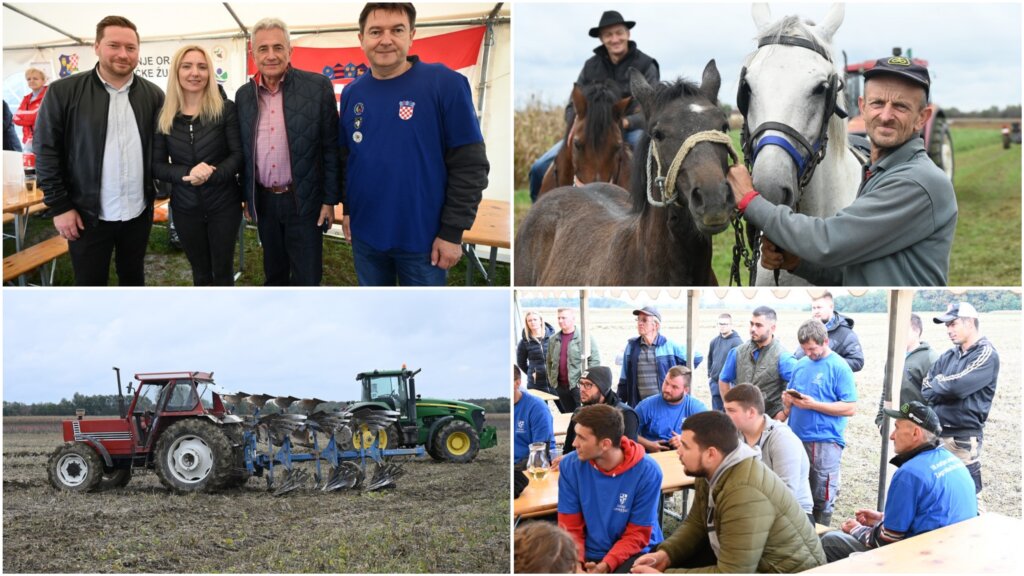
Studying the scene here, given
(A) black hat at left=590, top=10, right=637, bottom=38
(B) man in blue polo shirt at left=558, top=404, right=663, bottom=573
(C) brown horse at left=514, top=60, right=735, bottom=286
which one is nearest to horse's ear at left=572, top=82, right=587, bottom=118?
(A) black hat at left=590, top=10, right=637, bottom=38

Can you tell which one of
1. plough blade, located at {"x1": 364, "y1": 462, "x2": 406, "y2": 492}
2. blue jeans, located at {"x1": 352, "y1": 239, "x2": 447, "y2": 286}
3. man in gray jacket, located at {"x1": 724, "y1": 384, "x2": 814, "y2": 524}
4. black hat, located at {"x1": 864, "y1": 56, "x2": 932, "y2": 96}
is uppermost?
black hat, located at {"x1": 864, "y1": 56, "x2": 932, "y2": 96}

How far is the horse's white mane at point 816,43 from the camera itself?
112 inches

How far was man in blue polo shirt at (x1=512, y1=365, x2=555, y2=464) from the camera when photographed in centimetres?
355

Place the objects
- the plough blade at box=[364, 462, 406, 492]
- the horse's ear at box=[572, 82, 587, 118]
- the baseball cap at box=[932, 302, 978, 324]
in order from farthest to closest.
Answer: the horse's ear at box=[572, 82, 587, 118] < the plough blade at box=[364, 462, 406, 492] < the baseball cap at box=[932, 302, 978, 324]

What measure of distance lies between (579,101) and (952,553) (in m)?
3.52

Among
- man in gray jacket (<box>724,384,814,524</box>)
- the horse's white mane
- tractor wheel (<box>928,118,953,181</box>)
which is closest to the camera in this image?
the horse's white mane

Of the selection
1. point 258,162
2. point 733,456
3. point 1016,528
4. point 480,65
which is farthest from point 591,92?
point 1016,528

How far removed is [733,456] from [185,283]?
3.02 meters

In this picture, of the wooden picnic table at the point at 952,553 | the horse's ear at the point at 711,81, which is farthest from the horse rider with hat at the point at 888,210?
the wooden picnic table at the point at 952,553

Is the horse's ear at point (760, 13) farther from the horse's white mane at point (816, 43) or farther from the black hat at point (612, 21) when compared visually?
the black hat at point (612, 21)

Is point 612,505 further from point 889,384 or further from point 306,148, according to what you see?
point 306,148

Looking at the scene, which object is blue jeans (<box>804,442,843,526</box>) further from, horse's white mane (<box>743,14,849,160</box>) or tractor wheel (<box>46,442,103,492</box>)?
tractor wheel (<box>46,442,103,492</box>)

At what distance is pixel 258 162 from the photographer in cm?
314

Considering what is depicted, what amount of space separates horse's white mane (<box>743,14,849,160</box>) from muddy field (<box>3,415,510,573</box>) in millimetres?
1840
